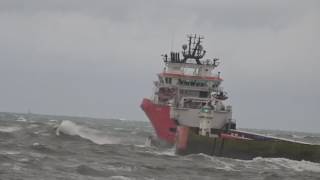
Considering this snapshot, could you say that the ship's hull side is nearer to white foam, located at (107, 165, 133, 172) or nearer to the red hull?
the red hull

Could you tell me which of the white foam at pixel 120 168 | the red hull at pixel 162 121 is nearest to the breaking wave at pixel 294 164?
the white foam at pixel 120 168

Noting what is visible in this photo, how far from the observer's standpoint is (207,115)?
3694cm

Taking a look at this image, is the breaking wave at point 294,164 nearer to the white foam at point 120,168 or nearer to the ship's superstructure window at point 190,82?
the white foam at point 120,168

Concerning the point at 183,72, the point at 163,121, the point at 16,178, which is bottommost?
the point at 16,178

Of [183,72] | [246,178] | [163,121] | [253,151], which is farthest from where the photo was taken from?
[183,72]

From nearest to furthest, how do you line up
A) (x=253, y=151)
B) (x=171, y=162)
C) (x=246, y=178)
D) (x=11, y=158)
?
(x=246, y=178) → (x=11, y=158) → (x=171, y=162) → (x=253, y=151)

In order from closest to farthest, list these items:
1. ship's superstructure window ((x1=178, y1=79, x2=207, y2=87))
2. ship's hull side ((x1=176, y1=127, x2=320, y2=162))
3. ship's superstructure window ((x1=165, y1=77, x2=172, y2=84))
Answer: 1. ship's hull side ((x1=176, y1=127, x2=320, y2=162))
2. ship's superstructure window ((x1=178, y1=79, x2=207, y2=87))
3. ship's superstructure window ((x1=165, y1=77, x2=172, y2=84))

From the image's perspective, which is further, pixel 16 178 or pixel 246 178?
pixel 246 178

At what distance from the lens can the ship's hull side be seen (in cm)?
3372

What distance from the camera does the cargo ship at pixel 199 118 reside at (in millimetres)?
34062

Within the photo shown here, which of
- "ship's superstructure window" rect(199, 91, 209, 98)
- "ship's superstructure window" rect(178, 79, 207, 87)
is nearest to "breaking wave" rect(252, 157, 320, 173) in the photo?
"ship's superstructure window" rect(199, 91, 209, 98)

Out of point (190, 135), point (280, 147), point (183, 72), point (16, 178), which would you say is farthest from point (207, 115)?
point (16, 178)

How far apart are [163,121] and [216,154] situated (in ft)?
32.5

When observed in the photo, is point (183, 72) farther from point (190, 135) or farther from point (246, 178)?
point (246, 178)
